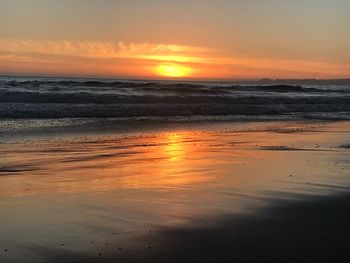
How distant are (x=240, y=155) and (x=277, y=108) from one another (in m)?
16.6

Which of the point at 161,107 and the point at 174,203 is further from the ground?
the point at 161,107

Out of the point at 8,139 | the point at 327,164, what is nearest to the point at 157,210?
the point at 327,164

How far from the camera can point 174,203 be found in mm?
5688

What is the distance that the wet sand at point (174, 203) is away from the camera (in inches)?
164

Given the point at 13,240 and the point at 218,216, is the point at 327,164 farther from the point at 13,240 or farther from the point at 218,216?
the point at 13,240

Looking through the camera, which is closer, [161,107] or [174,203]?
[174,203]

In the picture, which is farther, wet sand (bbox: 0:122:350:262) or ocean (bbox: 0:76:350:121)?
ocean (bbox: 0:76:350:121)

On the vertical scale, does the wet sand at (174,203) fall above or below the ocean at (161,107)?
below

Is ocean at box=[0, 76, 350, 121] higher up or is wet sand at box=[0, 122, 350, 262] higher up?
ocean at box=[0, 76, 350, 121]

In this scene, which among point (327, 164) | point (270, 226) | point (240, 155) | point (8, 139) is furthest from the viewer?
point (8, 139)

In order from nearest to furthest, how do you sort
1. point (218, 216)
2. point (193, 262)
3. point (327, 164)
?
point (193, 262)
point (218, 216)
point (327, 164)

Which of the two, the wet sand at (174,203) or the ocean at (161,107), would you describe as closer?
the wet sand at (174,203)

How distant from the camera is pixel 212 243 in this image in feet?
14.2

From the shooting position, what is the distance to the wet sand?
4.16 metres
